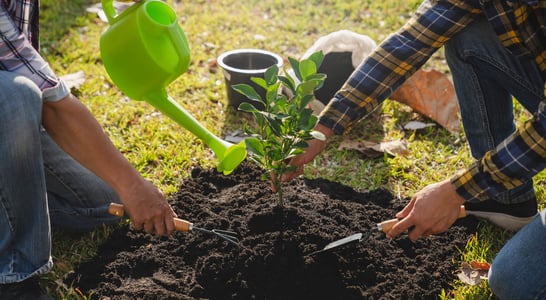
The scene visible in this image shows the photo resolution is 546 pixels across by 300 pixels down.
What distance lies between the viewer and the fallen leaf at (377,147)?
326 centimetres

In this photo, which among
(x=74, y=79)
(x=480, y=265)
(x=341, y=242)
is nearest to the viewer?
(x=341, y=242)

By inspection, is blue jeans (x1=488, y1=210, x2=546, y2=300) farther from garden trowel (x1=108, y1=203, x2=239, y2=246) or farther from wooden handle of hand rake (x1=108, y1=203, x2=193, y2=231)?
wooden handle of hand rake (x1=108, y1=203, x2=193, y2=231)

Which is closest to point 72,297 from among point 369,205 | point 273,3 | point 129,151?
point 129,151

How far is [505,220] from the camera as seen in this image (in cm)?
266

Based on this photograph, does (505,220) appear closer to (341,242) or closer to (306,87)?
(341,242)

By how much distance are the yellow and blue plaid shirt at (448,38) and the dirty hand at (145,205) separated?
787 millimetres

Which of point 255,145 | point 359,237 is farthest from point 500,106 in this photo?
point 255,145

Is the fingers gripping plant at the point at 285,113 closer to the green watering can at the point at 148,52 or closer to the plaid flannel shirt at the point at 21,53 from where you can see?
the green watering can at the point at 148,52

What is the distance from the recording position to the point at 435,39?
241cm

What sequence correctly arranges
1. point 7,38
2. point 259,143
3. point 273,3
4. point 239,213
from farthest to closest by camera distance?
point 273,3 < point 239,213 < point 259,143 < point 7,38

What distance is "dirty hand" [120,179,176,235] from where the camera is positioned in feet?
6.91

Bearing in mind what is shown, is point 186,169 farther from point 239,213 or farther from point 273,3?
point 273,3

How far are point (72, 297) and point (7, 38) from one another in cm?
99

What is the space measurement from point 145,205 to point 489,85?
1558 millimetres
